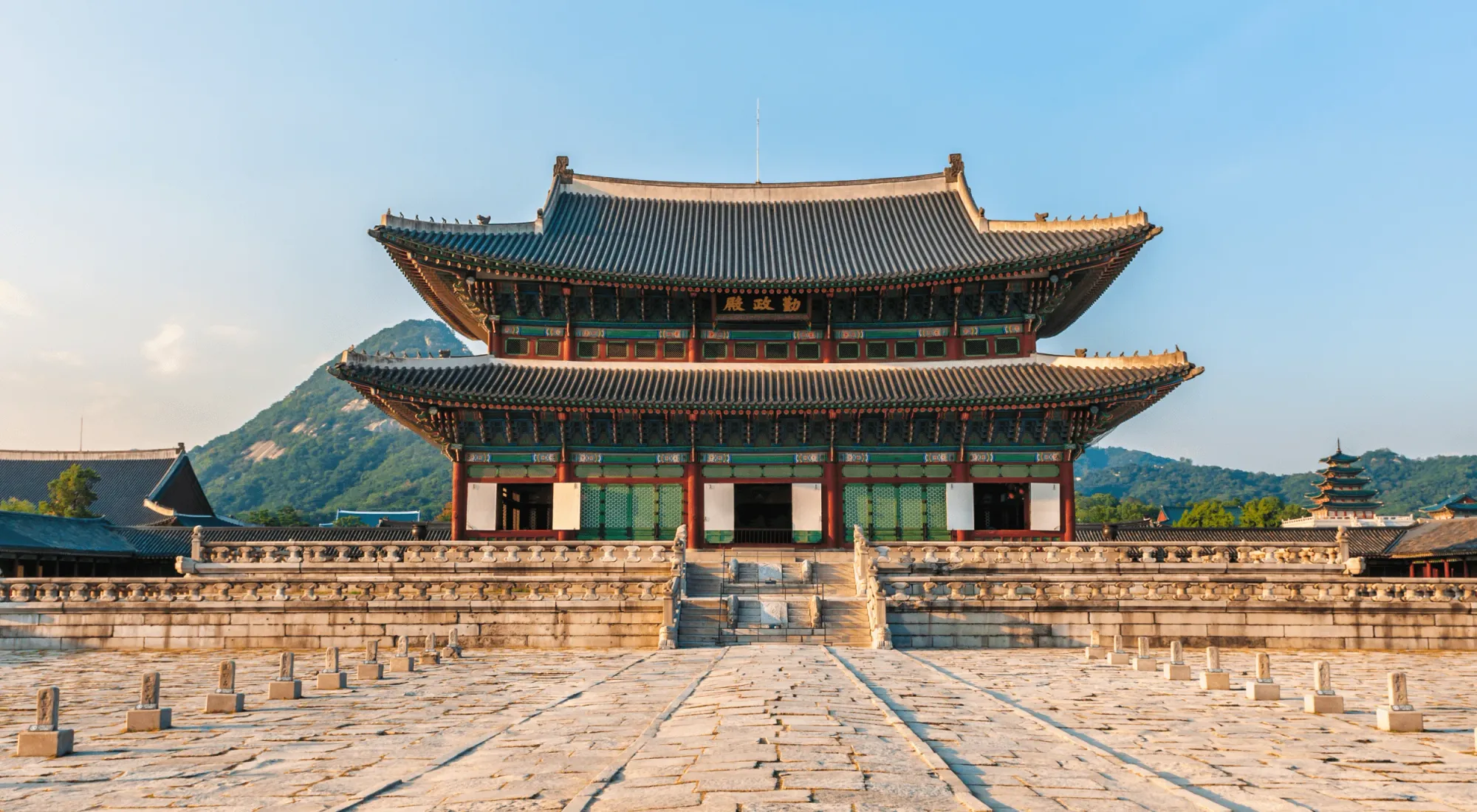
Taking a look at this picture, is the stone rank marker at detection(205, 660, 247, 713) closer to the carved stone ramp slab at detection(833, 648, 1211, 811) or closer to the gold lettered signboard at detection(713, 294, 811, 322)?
the carved stone ramp slab at detection(833, 648, 1211, 811)

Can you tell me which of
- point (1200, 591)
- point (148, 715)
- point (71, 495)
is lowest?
point (148, 715)

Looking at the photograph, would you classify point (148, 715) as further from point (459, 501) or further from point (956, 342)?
point (956, 342)

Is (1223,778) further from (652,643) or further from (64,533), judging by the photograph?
(64,533)

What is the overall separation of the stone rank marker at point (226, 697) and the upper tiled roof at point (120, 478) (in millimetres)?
52084

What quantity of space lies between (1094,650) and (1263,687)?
619 cm


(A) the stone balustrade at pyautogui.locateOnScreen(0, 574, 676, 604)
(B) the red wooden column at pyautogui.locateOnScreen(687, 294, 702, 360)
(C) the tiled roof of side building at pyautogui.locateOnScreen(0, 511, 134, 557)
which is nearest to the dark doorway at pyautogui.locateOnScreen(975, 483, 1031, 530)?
(B) the red wooden column at pyautogui.locateOnScreen(687, 294, 702, 360)

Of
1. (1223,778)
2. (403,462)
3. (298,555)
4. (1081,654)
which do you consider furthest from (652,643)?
(403,462)

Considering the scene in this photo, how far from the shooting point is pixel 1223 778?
31.5 feet

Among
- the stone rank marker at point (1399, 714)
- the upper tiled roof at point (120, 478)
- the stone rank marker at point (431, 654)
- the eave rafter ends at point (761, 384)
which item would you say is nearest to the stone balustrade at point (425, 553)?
the eave rafter ends at point (761, 384)

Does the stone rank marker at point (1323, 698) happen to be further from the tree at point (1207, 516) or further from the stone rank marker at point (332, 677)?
the tree at point (1207, 516)

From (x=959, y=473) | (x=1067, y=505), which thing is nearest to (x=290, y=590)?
(x=959, y=473)

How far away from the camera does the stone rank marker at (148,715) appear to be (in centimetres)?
1238

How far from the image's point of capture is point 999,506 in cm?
3547

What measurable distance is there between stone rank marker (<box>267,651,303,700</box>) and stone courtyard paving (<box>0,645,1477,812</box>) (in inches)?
6.2
